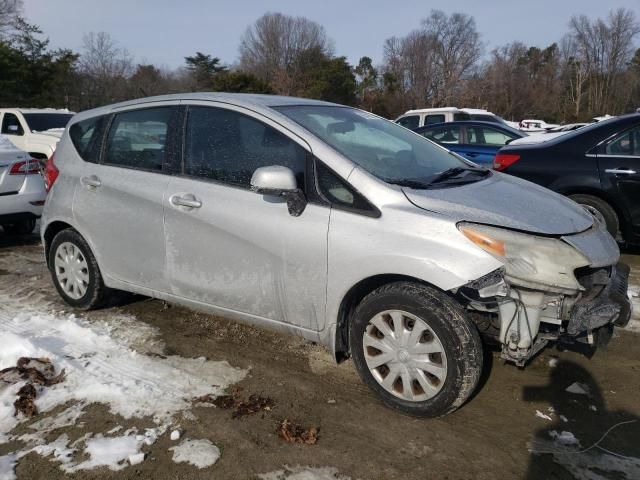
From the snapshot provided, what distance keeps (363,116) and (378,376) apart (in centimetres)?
201

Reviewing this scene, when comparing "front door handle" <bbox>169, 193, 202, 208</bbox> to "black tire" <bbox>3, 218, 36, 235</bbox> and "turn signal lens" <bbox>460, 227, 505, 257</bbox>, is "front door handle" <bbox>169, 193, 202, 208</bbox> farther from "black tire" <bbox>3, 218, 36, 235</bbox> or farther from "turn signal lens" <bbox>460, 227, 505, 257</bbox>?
"black tire" <bbox>3, 218, 36, 235</bbox>

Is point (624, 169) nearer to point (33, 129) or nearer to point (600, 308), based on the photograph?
point (600, 308)

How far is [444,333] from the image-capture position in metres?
2.73

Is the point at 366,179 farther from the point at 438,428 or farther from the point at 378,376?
the point at 438,428

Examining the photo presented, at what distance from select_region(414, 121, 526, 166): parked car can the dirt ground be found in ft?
20.6

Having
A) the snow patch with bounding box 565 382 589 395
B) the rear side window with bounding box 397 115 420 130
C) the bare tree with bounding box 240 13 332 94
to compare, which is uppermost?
the bare tree with bounding box 240 13 332 94

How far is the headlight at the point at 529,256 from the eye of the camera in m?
2.69

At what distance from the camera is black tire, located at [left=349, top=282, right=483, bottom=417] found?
8.93 feet

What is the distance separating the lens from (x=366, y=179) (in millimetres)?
3004

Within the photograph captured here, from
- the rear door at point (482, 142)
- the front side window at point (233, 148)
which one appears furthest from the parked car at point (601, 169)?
the rear door at point (482, 142)

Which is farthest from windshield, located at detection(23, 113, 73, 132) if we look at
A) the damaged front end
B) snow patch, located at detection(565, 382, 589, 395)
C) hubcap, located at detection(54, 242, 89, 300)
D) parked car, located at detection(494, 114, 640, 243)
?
snow patch, located at detection(565, 382, 589, 395)

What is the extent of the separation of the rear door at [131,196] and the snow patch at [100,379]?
0.48m

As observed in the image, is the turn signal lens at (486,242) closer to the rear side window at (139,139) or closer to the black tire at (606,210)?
the rear side window at (139,139)

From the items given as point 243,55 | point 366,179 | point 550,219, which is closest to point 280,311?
point 366,179
